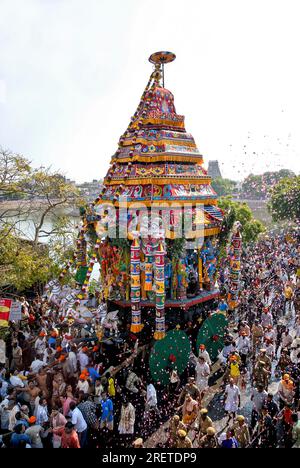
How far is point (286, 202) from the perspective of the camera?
34375 mm

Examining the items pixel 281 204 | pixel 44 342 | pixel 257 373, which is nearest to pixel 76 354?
pixel 44 342

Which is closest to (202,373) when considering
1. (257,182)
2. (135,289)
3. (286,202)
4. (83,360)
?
(83,360)

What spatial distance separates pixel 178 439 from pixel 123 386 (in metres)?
3.18

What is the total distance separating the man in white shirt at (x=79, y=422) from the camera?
645 cm

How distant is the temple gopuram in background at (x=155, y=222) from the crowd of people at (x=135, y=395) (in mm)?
1280

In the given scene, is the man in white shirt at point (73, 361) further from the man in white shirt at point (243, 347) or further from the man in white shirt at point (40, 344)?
the man in white shirt at point (243, 347)

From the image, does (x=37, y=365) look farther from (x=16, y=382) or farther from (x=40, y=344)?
(x=40, y=344)

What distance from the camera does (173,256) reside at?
37.4ft

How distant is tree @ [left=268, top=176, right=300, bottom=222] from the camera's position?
33.7 metres

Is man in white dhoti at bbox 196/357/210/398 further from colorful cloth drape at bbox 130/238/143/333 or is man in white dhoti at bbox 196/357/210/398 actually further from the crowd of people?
colorful cloth drape at bbox 130/238/143/333

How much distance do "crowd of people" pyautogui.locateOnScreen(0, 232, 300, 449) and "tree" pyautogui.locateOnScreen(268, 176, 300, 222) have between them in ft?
79.7

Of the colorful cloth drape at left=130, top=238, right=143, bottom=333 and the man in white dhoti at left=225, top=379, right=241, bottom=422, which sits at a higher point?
the colorful cloth drape at left=130, top=238, right=143, bottom=333

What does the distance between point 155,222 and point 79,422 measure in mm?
6011

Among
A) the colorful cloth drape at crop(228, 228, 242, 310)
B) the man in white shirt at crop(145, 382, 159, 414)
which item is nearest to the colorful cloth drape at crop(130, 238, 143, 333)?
the man in white shirt at crop(145, 382, 159, 414)
